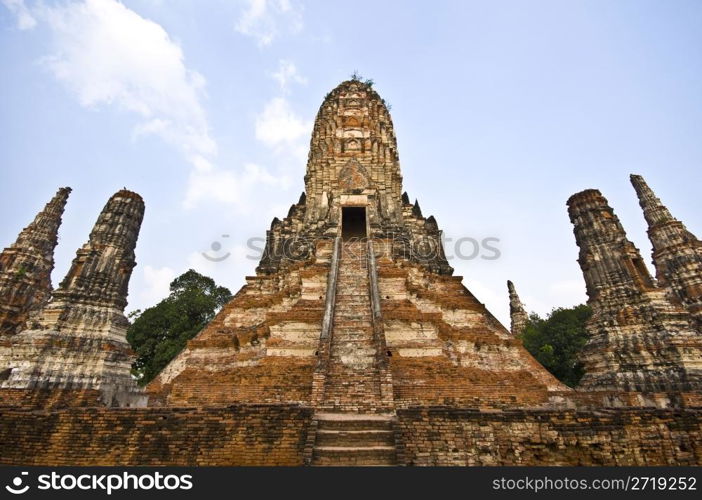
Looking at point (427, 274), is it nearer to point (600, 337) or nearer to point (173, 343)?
point (600, 337)

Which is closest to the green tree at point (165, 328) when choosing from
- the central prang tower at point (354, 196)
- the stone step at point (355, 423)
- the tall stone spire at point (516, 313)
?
the central prang tower at point (354, 196)

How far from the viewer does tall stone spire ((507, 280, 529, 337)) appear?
35406 mm

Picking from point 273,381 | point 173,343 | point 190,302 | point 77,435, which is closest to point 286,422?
point 77,435

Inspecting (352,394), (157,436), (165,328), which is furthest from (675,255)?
(165,328)

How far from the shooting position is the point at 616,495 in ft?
16.4

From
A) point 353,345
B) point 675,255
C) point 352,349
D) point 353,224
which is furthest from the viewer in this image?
point 353,224

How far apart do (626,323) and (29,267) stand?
95.1ft

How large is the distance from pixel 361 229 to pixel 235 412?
58.4 ft

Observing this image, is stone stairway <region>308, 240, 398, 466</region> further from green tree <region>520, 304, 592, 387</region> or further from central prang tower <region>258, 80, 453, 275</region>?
green tree <region>520, 304, 592, 387</region>

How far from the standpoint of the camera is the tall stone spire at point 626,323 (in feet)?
38.6

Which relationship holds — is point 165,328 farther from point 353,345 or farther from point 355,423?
point 355,423

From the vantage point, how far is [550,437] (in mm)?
6293

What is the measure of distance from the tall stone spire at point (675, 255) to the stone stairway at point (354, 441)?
23448mm

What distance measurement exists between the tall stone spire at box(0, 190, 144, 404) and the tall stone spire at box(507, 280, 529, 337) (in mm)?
32452
